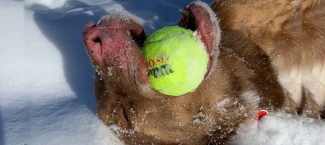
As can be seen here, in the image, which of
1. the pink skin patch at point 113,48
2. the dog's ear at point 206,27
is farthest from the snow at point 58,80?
the pink skin patch at point 113,48

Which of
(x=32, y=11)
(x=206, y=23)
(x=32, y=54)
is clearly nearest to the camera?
(x=206, y=23)

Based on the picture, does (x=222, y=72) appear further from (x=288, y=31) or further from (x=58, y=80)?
(x=58, y=80)

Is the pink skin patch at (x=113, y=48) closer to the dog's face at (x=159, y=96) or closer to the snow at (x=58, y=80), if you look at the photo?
the dog's face at (x=159, y=96)

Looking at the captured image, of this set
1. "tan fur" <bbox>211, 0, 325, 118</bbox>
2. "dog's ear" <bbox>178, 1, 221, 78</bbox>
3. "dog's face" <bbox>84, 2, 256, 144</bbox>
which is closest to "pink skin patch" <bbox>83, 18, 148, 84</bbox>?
"dog's face" <bbox>84, 2, 256, 144</bbox>

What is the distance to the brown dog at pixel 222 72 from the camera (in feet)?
10.7

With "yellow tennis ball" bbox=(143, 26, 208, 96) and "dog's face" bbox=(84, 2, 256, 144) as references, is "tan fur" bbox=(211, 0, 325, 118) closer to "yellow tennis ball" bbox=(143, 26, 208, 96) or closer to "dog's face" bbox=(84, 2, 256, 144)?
"dog's face" bbox=(84, 2, 256, 144)

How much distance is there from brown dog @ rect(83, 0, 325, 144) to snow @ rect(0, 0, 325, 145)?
176mm

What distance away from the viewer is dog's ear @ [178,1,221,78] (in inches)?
128

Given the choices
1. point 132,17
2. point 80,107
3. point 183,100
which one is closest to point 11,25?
point 80,107

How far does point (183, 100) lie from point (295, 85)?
900 millimetres

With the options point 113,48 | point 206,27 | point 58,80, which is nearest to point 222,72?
point 206,27

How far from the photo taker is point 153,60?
302cm

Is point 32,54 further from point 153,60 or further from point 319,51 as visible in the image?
point 319,51

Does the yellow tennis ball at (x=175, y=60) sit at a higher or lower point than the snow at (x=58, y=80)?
higher
